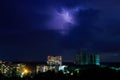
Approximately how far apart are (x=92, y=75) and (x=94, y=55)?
77.6 meters

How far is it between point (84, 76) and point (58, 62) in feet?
306

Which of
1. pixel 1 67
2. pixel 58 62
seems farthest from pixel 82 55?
pixel 1 67

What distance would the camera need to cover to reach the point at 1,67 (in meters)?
142

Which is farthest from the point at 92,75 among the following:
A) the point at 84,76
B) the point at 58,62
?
the point at 58,62

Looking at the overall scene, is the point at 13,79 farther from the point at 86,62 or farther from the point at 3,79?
the point at 86,62

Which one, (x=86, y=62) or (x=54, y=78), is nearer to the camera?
(x=54, y=78)

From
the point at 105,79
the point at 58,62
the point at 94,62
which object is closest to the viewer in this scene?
the point at 105,79

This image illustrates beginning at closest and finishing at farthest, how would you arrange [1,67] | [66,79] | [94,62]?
[66,79]
[1,67]
[94,62]

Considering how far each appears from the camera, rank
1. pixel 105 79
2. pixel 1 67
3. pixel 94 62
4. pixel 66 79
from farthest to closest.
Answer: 1. pixel 94 62
2. pixel 1 67
3. pixel 66 79
4. pixel 105 79

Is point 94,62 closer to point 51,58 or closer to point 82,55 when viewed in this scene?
point 82,55

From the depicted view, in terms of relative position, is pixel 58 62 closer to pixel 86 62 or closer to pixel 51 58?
pixel 51 58

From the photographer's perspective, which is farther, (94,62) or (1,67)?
(94,62)

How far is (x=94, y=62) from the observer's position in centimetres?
15488

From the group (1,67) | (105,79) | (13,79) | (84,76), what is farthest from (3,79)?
(1,67)
